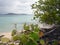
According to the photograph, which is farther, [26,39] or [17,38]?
[17,38]

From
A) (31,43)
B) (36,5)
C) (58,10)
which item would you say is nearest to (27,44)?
(31,43)

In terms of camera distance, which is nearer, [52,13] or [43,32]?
[43,32]

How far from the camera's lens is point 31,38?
1.41 m

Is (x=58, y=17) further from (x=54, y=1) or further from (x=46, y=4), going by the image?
(x=46, y=4)

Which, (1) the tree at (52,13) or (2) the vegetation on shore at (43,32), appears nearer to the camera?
(2) the vegetation on shore at (43,32)

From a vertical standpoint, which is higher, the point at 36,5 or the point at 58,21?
the point at 36,5

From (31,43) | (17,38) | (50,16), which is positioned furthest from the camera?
(50,16)

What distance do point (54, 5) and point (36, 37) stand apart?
3.47 metres

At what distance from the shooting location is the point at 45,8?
17.4 ft

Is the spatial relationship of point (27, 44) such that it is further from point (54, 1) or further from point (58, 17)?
point (54, 1)

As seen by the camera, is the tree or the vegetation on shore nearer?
Answer: the vegetation on shore

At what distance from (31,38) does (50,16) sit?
2.84 metres

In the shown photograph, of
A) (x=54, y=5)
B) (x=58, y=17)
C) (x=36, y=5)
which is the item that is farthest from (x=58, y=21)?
(x=36, y=5)

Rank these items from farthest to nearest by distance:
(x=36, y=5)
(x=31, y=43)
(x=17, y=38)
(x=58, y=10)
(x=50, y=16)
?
(x=36, y=5) → (x=58, y=10) → (x=50, y=16) → (x=17, y=38) → (x=31, y=43)
